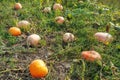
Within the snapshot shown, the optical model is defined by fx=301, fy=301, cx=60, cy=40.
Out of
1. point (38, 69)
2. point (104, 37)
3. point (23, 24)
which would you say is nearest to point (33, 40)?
point (23, 24)

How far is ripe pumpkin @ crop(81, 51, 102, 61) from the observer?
3.35 metres

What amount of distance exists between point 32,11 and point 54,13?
13.9 inches

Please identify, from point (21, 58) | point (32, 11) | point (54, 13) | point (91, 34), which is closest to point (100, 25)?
point (91, 34)

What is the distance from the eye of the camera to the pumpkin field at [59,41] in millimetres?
3271

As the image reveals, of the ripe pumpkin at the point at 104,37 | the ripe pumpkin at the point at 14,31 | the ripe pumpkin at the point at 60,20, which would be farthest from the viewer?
the ripe pumpkin at the point at 60,20

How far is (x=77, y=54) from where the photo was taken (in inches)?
141

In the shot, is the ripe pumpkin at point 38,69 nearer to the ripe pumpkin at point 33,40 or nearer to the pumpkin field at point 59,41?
the pumpkin field at point 59,41

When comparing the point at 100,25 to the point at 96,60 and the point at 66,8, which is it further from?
the point at 96,60

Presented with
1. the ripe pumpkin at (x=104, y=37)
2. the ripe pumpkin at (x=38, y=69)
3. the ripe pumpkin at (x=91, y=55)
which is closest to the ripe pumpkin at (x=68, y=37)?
the ripe pumpkin at (x=104, y=37)

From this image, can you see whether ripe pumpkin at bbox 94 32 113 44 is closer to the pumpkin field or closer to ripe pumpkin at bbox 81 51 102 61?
the pumpkin field

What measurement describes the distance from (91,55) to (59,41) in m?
0.66

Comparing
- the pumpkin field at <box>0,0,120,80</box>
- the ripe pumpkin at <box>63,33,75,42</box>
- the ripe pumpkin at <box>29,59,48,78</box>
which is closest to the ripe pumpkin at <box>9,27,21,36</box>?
the pumpkin field at <box>0,0,120,80</box>

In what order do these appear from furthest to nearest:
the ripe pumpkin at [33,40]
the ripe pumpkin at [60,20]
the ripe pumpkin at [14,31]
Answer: the ripe pumpkin at [60,20], the ripe pumpkin at [14,31], the ripe pumpkin at [33,40]

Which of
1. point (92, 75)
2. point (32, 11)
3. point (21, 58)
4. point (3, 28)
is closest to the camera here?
point (92, 75)
